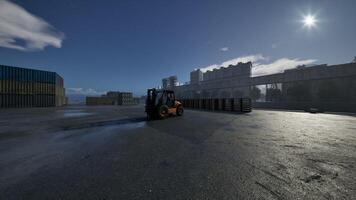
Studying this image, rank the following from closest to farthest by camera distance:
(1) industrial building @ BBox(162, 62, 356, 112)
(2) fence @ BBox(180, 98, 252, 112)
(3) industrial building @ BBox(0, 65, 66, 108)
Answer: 1. (2) fence @ BBox(180, 98, 252, 112)
2. (3) industrial building @ BBox(0, 65, 66, 108)
3. (1) industrial building @ BBox(162, 62, 356, 112)

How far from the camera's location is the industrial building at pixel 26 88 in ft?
82.0

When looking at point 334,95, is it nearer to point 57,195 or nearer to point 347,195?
point 347,195

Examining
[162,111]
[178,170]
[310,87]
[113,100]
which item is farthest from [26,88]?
[310,87]

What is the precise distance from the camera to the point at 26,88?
27.0 meters

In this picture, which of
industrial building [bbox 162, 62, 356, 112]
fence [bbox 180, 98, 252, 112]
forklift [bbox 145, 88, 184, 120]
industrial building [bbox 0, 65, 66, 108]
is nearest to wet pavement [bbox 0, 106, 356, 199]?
forklift [bbox 145, 88, 184, 120]

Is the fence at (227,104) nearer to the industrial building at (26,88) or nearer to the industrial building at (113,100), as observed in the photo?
the industrial building at (26,88)

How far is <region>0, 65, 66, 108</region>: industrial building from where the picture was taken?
24984 mm

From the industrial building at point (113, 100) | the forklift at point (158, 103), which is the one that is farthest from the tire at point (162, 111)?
the industrial building at point (113, 100)

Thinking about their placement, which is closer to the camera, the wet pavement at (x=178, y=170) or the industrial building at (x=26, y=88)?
the wet pavement at (x=178, y=170)

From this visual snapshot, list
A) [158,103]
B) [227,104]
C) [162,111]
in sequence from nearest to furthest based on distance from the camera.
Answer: [158,103]
[162,111]
[227,104]

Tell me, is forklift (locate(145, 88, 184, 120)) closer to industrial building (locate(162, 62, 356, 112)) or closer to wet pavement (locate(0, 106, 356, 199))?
wet pavement (locate(0, 106, 356, 199))

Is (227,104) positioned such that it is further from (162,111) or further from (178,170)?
(178,170)

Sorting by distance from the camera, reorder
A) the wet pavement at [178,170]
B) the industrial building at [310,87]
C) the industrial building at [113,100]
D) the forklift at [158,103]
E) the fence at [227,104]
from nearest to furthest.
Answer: the wet pavement at [178,170], the forklift at [158,103], the fence at [227,104], the industrial building at [310,87], the industrial building at [113,100]

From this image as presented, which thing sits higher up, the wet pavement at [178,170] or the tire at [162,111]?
the tire at [162,111]
